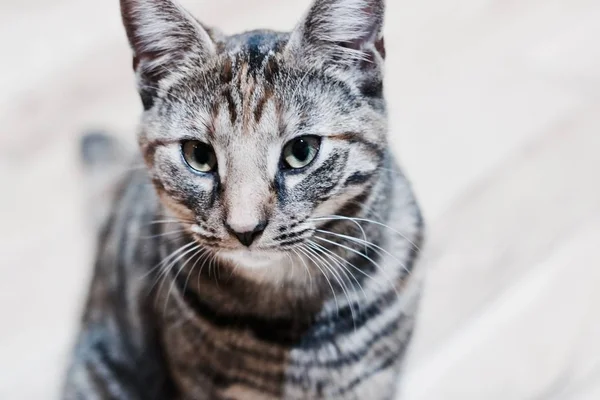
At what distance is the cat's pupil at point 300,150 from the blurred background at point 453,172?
34 centimetres

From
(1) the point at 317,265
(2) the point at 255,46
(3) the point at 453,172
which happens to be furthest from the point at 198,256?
(3) the point at 453,172

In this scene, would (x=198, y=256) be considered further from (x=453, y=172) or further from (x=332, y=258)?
(x=453, y=172)

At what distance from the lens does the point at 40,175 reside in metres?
1.27

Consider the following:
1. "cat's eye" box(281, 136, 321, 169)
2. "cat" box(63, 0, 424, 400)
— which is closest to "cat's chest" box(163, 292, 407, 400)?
"cat" box(63, 0, 424, 400)

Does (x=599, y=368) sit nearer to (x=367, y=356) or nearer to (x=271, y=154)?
(x=367, y=356)

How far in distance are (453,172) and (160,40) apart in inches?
24.5

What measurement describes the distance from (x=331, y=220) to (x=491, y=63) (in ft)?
2.19

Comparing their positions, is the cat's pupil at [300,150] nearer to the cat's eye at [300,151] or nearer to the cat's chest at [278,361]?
the cat's eye at [300,151]

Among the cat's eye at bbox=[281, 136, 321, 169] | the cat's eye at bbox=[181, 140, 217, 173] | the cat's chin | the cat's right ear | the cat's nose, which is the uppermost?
the cat's right ear

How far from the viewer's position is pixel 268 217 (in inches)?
25.7

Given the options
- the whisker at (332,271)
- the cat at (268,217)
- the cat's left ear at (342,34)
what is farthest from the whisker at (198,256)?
the cat's left ear at (342,34)

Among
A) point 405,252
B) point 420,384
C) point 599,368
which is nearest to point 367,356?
point 405,252

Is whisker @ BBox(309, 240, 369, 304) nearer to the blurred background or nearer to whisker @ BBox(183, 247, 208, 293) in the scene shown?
whisker @ BBox(183, 247, 208, 293)

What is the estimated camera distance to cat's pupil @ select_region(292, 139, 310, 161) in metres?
A: 0.66
